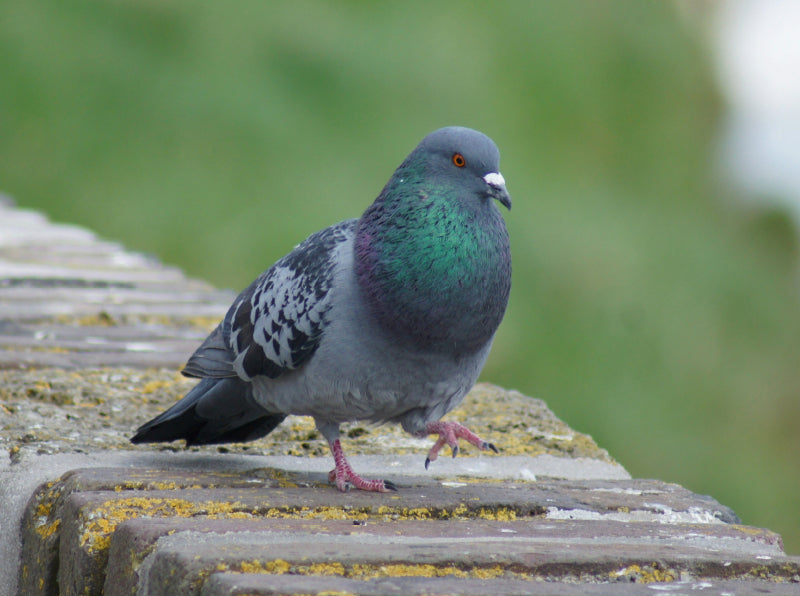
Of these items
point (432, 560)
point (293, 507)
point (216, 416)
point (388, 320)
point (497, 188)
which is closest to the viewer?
point (432, 560)

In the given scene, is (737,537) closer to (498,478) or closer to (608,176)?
(498,478)

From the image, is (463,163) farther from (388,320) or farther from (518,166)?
(518,166)

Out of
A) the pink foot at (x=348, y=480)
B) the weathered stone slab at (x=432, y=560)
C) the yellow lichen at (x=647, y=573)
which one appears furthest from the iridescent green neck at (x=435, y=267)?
the yellow lichen at (x=647, y=573)

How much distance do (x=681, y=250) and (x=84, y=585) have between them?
710cm

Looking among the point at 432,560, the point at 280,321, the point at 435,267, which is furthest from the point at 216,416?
the point at 432,560

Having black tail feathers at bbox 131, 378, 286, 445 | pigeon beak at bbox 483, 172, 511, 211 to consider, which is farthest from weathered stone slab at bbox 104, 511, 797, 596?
pigeon beak at bbox 483, 172, 511, 211

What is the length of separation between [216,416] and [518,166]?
621 cm

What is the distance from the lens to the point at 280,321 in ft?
9.05

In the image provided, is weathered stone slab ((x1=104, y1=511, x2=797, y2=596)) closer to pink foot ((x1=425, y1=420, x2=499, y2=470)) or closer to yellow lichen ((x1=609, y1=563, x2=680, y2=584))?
yellow lichen ((x1=609, y1=563, x2=680, y2=584))

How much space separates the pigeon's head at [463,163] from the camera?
272cm

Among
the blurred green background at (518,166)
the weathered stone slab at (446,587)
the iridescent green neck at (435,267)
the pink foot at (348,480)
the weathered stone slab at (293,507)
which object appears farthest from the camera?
the blurred green background at (518,166)

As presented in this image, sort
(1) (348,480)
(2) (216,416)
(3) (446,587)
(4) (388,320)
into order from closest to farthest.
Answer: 1. (3) (446,587)
2. (1) (348,480)
3. (4) (388,320)
4. (2) (216,416)

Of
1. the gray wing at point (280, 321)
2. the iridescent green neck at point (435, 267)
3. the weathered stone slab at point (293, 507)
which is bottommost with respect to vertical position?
the weathered stone slab at point (293, 507)

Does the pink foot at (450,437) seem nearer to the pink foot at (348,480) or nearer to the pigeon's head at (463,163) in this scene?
the pink foot at (348,480)
